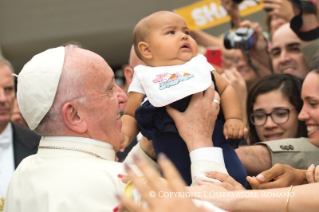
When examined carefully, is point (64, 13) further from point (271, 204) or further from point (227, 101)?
point (271, 204)

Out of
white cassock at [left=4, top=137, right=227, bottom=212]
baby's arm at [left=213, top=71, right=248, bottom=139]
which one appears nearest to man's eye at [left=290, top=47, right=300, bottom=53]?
baby's arm at [left=213, top=71, right=248, bottom=139]

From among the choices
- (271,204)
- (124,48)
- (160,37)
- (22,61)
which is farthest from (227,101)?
(22,61)

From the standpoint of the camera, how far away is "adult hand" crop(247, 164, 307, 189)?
102 inches

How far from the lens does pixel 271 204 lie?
2279 millimetres

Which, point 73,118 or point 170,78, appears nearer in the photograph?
point 73,118

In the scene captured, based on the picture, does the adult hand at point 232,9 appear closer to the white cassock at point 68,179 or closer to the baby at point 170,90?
the baby at point 170,90

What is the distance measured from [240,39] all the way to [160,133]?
2.27m

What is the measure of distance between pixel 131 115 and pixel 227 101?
2.01 ft

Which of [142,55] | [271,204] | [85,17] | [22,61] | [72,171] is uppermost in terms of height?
[142,55]

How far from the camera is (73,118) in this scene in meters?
2.46

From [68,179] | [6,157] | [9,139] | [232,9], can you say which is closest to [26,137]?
[9,139]

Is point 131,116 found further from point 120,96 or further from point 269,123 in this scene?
point 269,123

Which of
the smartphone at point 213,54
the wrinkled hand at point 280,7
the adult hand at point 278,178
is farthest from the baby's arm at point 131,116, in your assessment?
the wrinkled hand at point 280,7

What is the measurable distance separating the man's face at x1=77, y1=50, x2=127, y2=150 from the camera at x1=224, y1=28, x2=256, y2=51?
2.55 metres
